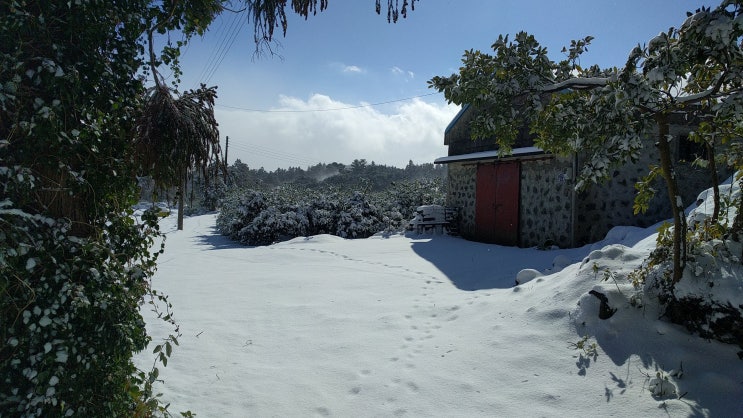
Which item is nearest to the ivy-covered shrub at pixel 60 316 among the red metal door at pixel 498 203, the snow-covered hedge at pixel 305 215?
the red metal door at pixel 498 203

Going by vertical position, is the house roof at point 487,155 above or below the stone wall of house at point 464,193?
above

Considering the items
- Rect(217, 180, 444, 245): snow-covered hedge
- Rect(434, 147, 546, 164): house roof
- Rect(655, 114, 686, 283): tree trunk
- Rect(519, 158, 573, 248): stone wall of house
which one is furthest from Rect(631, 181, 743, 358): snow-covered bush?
Rect(217, 180, 444, 245): snow-covered hedge

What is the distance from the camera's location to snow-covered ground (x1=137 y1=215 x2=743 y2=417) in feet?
9.76

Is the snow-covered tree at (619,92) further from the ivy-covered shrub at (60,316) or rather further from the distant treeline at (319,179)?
the distant treeline at (319,179)

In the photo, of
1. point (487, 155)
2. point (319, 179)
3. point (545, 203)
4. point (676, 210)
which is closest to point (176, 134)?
point (676, 210)

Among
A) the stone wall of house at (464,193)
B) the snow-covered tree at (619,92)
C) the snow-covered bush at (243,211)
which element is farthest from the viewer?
the snow-covered bush at (243,211)

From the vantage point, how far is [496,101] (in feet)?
14.3

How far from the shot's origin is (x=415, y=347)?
162 inches

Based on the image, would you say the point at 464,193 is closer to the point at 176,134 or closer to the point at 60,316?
the point at 176,134

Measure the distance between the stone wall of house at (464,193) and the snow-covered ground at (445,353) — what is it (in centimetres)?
693

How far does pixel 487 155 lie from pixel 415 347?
883 centimetres

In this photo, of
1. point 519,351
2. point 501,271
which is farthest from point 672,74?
point 501,271

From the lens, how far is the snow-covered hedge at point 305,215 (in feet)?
49.4

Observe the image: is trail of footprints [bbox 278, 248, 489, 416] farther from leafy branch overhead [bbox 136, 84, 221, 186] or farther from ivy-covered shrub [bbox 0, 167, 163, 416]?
leafy branch overhead [bbox 136, 84, 221, 186]
